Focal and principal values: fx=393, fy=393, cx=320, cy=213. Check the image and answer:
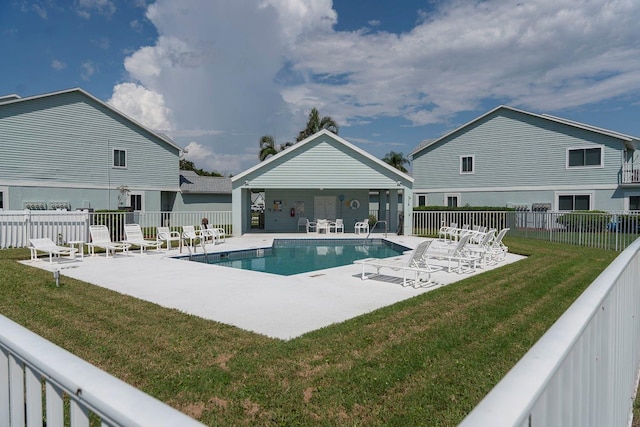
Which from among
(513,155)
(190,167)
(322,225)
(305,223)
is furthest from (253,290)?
(190,167)

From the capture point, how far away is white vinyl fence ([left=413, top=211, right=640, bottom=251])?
47.1ft

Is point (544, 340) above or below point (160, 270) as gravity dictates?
above

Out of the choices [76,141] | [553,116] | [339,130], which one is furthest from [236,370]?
[339,130]

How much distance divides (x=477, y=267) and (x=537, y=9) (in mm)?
11625

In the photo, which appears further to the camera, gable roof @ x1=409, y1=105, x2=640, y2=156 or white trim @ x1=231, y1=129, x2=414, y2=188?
gable roof @ x1=409, y1=105, x2=640, y2=156

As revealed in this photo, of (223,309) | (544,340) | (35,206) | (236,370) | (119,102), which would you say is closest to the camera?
(544,340)

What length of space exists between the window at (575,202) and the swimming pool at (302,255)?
1338 cm

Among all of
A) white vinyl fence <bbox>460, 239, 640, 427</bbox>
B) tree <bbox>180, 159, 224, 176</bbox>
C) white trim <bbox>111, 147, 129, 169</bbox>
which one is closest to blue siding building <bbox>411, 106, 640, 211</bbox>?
white trim <bbox>111, 147, 129, 169</bbox>

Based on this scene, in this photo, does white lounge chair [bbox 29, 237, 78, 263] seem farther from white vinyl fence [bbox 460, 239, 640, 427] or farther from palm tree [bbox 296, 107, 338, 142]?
palm tree [bbox 296, 107, 338, 142]

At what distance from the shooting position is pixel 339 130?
139 ft

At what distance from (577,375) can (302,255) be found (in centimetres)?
1576

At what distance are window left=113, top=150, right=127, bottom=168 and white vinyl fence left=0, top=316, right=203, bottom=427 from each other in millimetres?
28007

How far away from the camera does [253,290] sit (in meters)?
8.42

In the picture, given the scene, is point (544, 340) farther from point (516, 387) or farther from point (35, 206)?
point (35, 206)
